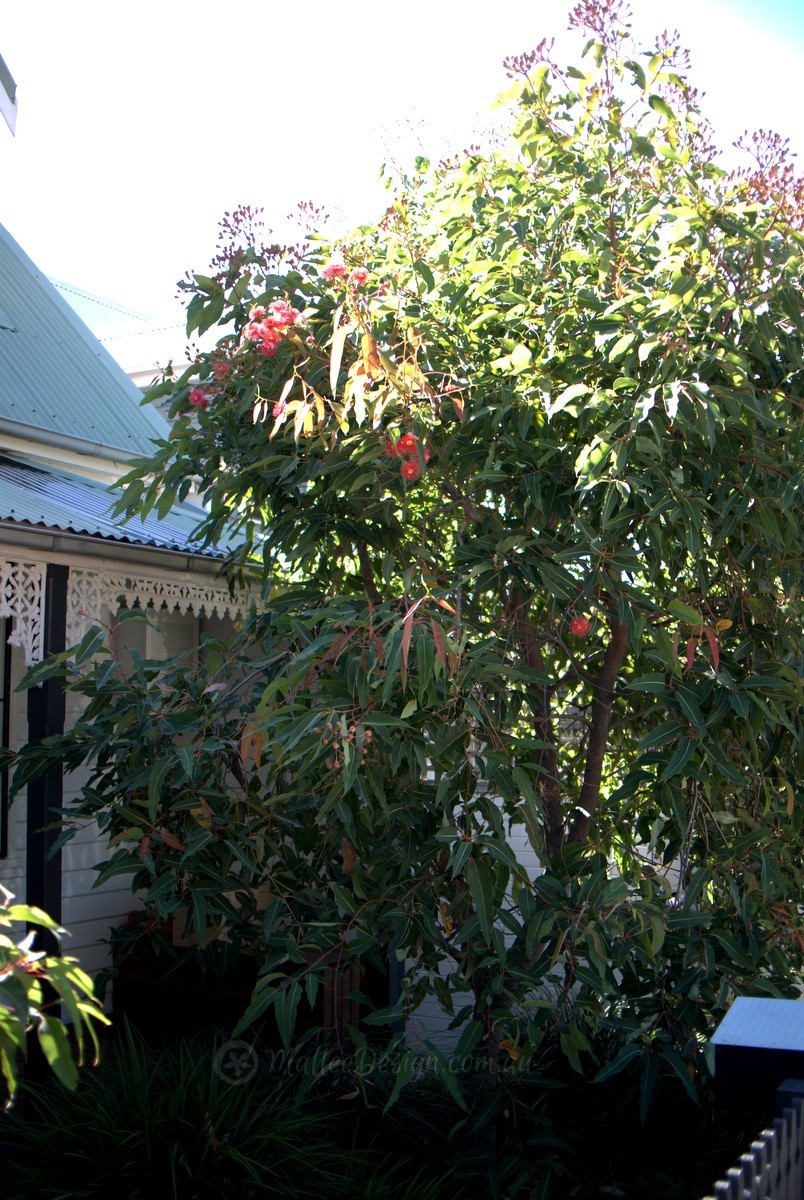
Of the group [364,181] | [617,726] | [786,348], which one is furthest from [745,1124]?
[364,181]

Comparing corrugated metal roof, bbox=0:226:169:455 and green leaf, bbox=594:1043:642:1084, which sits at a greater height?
corrugated metal roof, bbox=0:226:169:455

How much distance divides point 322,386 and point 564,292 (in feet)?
3.34

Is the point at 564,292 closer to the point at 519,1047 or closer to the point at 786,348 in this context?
the point at 786,348

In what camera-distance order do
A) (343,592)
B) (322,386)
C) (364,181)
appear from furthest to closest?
1. (364,181)
2. (343,592)
3. (322,386)

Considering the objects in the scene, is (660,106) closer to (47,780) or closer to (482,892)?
(482,892)

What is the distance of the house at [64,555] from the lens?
5.73 meters

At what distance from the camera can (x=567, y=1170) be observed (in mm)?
4582

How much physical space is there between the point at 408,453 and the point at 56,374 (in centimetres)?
548

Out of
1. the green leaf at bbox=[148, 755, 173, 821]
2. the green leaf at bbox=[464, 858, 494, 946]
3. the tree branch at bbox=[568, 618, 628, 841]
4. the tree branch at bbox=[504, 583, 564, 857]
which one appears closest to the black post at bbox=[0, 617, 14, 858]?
the green leaf at bbox=[148, 755, 173, 821]

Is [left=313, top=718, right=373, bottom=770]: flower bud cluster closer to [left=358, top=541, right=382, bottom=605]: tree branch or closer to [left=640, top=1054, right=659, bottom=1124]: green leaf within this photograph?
[left=358, top=541, right=382, bottom=605]: tree branch

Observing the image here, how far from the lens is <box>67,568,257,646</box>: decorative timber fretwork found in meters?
6.04

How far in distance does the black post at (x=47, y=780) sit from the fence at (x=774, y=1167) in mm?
3805

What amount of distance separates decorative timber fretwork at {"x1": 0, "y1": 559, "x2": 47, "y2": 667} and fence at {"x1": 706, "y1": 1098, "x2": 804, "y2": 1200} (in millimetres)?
4116

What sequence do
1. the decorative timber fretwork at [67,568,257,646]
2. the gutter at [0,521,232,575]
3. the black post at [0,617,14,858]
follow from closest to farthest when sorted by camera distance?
1. the gutter at [0,521,232,575]
2. the decorative timber fretwork at [67,568,257,646]
3. the black post at [0,617,14,858]
